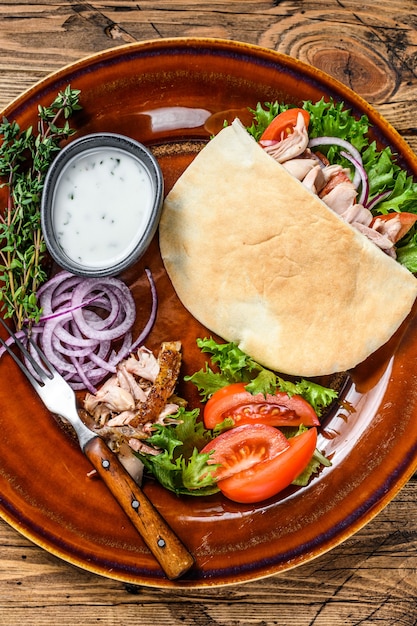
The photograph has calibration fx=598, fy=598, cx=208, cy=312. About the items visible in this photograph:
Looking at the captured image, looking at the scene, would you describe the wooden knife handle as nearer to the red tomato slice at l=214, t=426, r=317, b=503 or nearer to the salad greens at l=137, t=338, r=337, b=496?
the salad greens at l=137, t=338, r=337, b=496

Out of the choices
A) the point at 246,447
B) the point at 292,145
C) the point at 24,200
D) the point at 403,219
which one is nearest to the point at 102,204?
the point at 24,200

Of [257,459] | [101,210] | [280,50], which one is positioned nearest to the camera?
[101,210]

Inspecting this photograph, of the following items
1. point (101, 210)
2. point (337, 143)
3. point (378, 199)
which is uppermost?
point (101, 210)

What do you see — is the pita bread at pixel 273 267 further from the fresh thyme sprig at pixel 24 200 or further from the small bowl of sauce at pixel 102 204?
the fresh thyme sprig at pixel 24 200

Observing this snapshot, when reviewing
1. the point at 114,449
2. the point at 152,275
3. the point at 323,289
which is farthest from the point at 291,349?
the point at 114,449

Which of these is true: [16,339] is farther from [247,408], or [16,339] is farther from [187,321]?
[247,408]

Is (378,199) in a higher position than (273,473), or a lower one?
higher

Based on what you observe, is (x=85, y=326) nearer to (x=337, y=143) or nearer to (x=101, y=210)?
(x=101, y=210)
